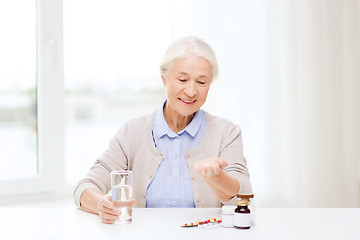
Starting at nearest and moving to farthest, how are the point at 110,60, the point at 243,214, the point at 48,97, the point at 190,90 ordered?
the point at 243,214, the point at 190,90, the point at 48,97, the point at 110,60

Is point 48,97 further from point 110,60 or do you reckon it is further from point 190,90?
point 190,90

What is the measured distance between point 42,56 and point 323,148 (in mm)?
1782

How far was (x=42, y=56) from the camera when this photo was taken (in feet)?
9.32

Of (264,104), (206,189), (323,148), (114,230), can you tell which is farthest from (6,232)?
(323,148)

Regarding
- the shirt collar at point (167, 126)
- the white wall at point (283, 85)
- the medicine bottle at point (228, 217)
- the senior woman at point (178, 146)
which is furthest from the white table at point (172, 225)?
the white wall at point (283, 85)

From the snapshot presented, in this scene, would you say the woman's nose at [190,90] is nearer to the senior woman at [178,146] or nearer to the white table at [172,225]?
the senior woman at [178,146]

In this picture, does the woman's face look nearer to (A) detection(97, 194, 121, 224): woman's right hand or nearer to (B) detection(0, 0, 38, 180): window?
(A) detection(97, 194, 121, 224): woman's right hand

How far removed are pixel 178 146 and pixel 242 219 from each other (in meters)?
0.56

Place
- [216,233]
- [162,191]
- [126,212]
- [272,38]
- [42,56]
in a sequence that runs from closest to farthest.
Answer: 1. [216,233]
2. [126,212]
3. [162,191]
4. [42,56]
5. [272,38]

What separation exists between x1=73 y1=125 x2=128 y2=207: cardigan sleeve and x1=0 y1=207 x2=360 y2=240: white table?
10 cm

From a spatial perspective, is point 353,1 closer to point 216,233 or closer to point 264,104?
point 264,104

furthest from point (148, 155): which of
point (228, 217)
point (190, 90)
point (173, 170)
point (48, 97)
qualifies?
point (48, 97)

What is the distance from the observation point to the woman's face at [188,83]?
1888 millimetres

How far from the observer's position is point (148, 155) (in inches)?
78.1
